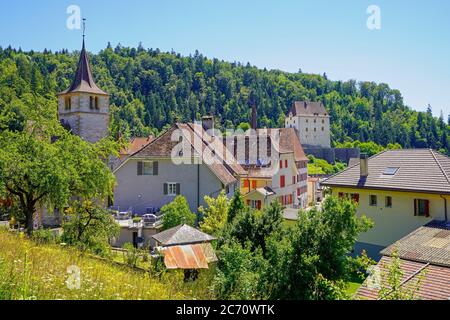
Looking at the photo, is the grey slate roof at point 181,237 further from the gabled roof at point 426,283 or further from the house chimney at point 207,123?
the house chimney at point 207,123

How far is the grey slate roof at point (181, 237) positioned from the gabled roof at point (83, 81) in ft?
74.5

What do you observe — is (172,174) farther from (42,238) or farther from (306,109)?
(306,109)

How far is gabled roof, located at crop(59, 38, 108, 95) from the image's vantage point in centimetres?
3841

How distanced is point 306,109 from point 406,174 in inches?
4845

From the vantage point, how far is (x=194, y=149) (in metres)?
32.1

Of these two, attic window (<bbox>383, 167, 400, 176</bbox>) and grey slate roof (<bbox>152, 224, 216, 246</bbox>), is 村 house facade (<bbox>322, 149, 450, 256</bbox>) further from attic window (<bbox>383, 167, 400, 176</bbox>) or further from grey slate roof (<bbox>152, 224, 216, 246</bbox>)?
grey slate roof (<bbox>152, 224, 216, 246</bbox>)

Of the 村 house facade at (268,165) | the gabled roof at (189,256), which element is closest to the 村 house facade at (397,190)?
the gabled roof at (189,256)

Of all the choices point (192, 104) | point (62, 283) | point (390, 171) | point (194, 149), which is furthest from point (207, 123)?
point (192, 104)

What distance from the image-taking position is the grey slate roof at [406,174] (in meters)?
22.9

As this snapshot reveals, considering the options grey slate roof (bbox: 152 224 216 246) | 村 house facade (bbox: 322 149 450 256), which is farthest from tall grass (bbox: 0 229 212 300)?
村 house facade (bbox: 322 149 450 256)

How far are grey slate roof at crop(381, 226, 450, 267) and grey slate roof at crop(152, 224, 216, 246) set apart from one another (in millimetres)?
7752

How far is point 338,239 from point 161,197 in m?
21.2

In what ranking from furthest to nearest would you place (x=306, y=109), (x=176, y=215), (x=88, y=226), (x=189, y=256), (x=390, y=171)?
(x=306, y=109), (x=176, y=215), (x=390, y=171), (x=88, y=226), (x=189, y=256)

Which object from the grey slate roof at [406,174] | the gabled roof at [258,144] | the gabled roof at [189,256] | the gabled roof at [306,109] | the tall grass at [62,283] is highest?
the gabled roof at [306,109]
